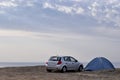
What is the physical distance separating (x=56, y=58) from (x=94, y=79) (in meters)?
9.31

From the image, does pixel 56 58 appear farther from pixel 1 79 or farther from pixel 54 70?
pixel 1 79

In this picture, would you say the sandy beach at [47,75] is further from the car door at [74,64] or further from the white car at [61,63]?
the car door at [74,64]

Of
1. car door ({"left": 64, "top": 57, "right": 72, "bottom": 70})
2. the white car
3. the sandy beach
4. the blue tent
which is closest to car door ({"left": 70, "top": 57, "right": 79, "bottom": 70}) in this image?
the white car

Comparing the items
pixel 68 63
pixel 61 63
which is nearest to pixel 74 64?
pixel 68 63

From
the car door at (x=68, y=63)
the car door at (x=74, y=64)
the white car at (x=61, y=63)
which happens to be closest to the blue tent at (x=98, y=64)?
the car door at (x=74, y=64)

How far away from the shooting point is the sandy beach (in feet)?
97.2

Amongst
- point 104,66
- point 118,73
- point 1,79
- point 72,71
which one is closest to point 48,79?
point 1,79

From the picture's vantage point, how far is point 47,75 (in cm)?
3253

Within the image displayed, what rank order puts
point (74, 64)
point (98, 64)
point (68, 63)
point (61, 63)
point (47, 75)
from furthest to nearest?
point (98, 64), point (74, 64), point (68, 63), point (61, 63), point (47, 75)

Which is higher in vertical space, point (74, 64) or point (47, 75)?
point (74, 64)

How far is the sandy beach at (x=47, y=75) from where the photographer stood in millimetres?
29627

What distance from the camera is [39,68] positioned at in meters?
42.2

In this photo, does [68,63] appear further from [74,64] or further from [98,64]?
[98,64]

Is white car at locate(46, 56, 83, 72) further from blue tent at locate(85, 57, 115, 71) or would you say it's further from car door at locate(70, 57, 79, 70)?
blue tent at locate(85, 57, 115, 71)
